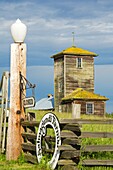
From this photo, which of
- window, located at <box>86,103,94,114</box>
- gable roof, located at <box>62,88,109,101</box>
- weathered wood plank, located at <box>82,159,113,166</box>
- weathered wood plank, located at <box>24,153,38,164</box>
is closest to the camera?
weathered wood plank, located at <box>82,159,113,166</box>

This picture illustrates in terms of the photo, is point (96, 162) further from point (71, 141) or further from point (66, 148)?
point (71, 141)

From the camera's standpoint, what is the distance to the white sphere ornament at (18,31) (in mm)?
13258

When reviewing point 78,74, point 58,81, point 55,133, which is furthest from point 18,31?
point 58,81

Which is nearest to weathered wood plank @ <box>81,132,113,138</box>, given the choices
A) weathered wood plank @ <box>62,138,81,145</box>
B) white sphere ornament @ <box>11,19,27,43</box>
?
weathered wood plank @ <box>62,138,81,145</box>

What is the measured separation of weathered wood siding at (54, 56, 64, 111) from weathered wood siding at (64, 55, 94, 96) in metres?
0.72

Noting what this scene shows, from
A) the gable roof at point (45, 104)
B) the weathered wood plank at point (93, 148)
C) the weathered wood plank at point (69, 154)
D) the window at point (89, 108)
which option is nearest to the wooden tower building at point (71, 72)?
the window at point (89, 108)

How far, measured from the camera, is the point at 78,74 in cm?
5284

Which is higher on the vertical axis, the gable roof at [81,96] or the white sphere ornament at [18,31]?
the white sphere ornament at [18,31]

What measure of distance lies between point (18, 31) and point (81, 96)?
3769 cm

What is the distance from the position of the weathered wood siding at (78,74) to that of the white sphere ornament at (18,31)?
38.1m

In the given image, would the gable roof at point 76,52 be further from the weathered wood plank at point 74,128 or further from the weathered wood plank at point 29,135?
the weathered wood plank at point 74,128

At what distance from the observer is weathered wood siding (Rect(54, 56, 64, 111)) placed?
5241 cm

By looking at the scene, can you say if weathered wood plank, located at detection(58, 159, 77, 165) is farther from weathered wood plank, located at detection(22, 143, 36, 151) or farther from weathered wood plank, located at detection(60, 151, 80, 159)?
weathered wood plank, located at detection(22, 143, 36, 151)

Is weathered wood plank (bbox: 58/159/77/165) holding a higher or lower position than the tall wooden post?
lower
